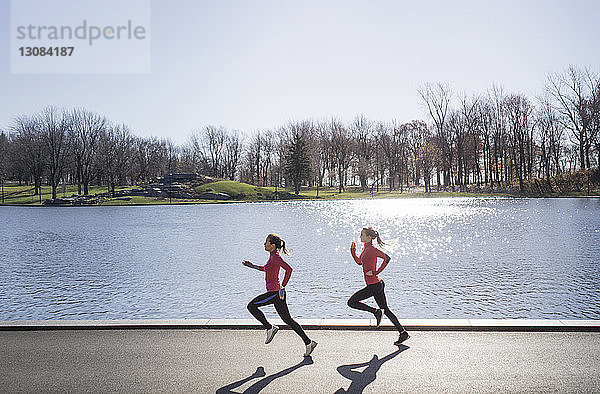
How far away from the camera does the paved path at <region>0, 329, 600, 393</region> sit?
5824 mm

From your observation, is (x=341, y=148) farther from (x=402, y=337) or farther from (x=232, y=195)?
(x=402, y=337)

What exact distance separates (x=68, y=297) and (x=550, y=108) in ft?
270

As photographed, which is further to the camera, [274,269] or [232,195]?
[232,195]

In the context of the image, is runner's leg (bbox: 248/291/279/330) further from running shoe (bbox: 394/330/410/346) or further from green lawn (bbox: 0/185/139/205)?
green lawn (bbox: 0/185/139/205)

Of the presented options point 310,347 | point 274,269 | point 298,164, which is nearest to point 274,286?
point 274,269

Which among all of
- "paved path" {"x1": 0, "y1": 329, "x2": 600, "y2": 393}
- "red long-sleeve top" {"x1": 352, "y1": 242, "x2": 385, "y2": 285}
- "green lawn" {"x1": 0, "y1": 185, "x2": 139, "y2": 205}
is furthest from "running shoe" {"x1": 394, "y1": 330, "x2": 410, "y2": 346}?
"green lawn" {"x1": 0, "y1": 185, "x2": 139, "y2": 205}

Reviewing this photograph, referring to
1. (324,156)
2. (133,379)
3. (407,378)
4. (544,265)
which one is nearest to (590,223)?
(544,265)

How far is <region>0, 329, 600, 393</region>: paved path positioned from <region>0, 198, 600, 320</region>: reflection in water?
190cm

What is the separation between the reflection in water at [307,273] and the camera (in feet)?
41.2

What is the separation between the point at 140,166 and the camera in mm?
120812

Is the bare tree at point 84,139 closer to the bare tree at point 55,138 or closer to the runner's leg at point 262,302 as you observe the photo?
the bare tree at point 55,138

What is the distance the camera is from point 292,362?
6.61 metres

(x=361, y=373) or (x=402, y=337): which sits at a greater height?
(x=402, y=337)

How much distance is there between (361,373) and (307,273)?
37.7 ft
